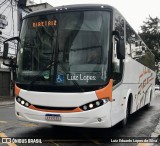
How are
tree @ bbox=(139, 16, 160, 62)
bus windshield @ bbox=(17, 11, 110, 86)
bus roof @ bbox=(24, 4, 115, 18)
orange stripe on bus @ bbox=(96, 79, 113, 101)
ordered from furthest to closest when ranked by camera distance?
tree @ bbox=(139, 16, 160, 62) → bus roof @ bbox=(24, 4, 115, 18) → bus windshield @ bbox=(17, 11, 110, 86) → orange stripe on bus @ bbox=(96, 79, 113, 101)

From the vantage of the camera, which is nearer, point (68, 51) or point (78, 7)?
point (68, 51)

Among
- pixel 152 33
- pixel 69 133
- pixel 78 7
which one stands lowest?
pixel 69 133

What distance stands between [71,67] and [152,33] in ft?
176

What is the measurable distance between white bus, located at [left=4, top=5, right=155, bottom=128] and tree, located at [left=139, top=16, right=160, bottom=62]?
1970 inches

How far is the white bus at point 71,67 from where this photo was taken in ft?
23.4

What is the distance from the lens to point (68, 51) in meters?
7.38

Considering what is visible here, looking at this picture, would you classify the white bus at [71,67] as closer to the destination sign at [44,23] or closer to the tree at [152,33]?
the destination sign at [44,23]

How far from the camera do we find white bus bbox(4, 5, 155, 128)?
7117mm

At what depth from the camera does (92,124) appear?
282 inches

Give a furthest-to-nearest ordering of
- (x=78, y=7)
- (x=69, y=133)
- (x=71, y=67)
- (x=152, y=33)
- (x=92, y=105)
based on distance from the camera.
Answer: (x=152, y=33) < (x=69, y=133) < (x=78, y=7) < (x=71, y=67) < (x=92, y=105)

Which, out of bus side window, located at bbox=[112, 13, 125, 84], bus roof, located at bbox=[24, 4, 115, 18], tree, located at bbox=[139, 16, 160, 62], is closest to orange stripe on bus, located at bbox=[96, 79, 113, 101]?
bus side window, located at bbox=[112, 13, 125, 84]

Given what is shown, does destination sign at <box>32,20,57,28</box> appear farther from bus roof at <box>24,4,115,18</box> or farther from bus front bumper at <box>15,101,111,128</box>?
bus front bumper at <box>15,101,111,128</box>

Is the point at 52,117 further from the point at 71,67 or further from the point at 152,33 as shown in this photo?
the point at 152,33

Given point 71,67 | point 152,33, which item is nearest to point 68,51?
point 71,67
